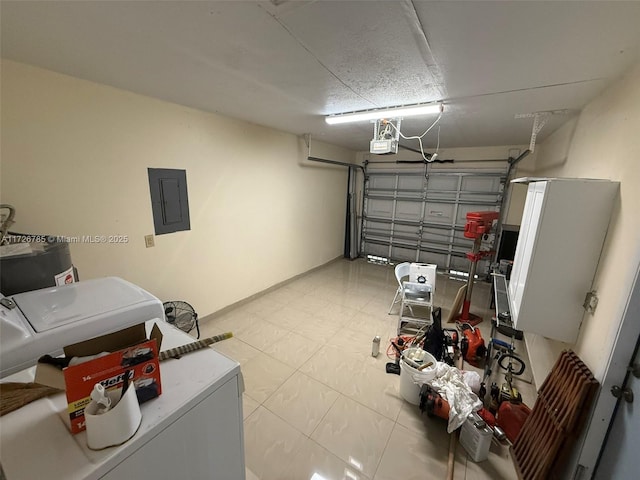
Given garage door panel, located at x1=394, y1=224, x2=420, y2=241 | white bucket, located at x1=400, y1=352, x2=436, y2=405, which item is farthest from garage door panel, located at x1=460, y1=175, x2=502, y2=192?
white bucket, located at x1=400, y1=352, x2=436, y2=405

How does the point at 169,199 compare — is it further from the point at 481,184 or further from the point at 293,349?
the point at 481,184

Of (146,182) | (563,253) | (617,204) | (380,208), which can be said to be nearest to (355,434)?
(563,253)

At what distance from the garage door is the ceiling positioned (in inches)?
103

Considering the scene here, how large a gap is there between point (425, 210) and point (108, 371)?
18.2 ft

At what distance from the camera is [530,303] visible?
1.70 metres

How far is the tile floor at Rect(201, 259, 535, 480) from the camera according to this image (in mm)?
1638

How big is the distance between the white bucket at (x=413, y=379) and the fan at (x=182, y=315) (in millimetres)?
2041

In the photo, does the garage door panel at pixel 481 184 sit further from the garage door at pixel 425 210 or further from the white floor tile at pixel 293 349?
the white floor tile at pixel 293 349

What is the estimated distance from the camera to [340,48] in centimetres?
142

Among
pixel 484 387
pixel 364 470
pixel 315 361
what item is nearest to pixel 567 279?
pixel 484 387

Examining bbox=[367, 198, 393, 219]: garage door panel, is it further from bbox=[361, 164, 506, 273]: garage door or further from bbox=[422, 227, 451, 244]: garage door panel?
bbox=[422, 227, 451, 244]: garage door panel

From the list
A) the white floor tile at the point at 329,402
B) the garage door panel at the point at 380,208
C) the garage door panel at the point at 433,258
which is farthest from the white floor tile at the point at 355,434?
the garage door panel at the point at 380,208

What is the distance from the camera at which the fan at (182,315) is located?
2570 millimetres

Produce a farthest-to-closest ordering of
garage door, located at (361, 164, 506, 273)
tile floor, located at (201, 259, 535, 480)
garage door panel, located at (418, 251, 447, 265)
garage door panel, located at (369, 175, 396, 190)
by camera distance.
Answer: garage door panel, located at (369, 175, 396, 190) < garage door panel, located at (418, 251, 447, 265) < garage door, located at (361, 164, 506, 273) < tile floor, located at (201, 259, 535, 480)
